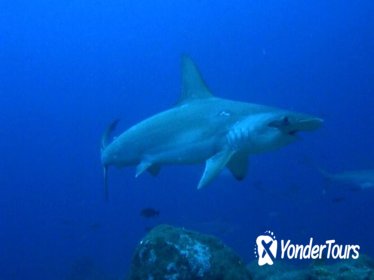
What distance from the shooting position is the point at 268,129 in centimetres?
538

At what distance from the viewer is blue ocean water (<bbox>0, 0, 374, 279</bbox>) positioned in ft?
140

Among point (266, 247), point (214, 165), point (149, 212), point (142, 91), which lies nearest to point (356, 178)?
point (149, 212)

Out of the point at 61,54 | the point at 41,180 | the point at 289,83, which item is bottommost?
the point at 41,180

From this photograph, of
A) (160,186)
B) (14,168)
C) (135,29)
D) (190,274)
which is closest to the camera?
(190,274)

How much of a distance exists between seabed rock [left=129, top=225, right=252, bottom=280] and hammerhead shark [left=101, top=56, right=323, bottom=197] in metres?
0.61

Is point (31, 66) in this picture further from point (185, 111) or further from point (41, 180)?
point (185, 111)

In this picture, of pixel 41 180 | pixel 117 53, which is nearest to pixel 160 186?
pixel 41 180

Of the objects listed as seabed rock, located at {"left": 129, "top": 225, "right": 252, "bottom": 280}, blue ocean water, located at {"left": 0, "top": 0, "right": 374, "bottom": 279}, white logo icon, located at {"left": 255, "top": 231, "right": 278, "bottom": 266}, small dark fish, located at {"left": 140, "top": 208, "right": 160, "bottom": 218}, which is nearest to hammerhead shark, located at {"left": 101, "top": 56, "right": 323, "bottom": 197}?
seabed rock, located at {"left": 129, "top": 225, "right": 252, "bottom": 280}

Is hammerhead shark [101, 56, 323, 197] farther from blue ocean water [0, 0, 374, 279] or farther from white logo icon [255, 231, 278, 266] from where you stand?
blue ocean water [0, 0, 374, 279]

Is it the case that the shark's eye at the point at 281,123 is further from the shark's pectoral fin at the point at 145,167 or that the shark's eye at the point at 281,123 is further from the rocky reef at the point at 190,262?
the shark's pectoral fin at the point at 145,167

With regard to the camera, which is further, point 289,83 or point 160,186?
point 289,83

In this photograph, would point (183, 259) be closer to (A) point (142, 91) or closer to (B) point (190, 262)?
(B) point (190, 262)

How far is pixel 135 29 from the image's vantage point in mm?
91812

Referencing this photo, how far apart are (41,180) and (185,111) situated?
76753 mm
